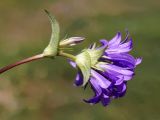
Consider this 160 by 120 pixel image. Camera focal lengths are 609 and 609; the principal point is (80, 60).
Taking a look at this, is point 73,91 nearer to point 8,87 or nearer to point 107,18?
point 8,87

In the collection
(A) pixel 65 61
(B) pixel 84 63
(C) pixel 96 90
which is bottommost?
(A) pixel 65 61

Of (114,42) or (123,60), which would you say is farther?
(114,42)

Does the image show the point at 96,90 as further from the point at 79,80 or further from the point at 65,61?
the point at 65,61

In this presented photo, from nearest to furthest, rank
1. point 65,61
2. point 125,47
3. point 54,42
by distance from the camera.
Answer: point 54,42 < point 125,47 < point 65,61

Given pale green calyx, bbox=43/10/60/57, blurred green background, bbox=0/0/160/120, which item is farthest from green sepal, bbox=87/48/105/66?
blurred green background, bbox=0/0/160/120

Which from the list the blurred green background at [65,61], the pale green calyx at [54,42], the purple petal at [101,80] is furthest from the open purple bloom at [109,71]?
the blurred green background at [65,61]

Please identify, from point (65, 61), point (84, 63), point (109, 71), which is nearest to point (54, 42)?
point (84, 63)

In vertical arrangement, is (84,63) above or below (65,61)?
above

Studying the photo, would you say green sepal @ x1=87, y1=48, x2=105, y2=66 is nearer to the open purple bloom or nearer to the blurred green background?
the open purple bloom
